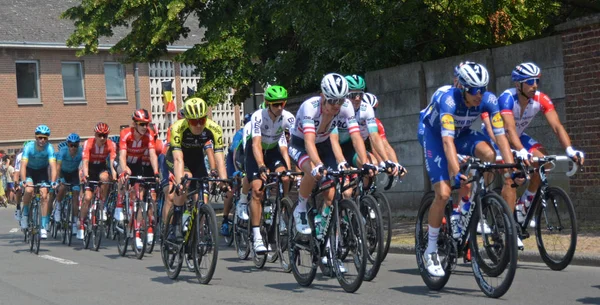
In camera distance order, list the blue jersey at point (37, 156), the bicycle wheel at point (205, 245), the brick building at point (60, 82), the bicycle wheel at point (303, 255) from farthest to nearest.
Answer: the brick building at point (60, 82) → the blue jersey at point (37, 156) → the bicycle wheel at point (205, 245) → the bicycle wheel at point (303, 255)

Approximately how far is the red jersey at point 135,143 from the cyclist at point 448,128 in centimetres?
681

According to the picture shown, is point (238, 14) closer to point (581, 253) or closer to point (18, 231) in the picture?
point (18, 231)

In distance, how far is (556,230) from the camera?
10211 mm

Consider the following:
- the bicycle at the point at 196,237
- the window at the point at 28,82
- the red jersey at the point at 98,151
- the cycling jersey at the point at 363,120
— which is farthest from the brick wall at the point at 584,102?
the window at the point at 28,82

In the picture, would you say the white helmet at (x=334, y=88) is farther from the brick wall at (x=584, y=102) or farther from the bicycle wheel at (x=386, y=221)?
Result: the brick wall at (x=584, y=102)

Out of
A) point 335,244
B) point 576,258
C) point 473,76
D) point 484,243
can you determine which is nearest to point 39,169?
point 335,244

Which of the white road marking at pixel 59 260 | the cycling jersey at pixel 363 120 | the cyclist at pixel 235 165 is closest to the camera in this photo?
the cycling jersey at pixel 363 120

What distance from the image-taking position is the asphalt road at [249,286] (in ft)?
29.6

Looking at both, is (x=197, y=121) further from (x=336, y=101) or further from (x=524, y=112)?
(x=524, y=112)

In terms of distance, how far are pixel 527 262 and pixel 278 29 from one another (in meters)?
7.01

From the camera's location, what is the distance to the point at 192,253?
35.8 feet

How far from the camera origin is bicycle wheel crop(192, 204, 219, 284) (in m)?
10.4

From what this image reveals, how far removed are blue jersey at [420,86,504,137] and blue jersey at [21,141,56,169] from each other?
958 cm

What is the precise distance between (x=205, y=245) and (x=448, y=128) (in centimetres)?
299
